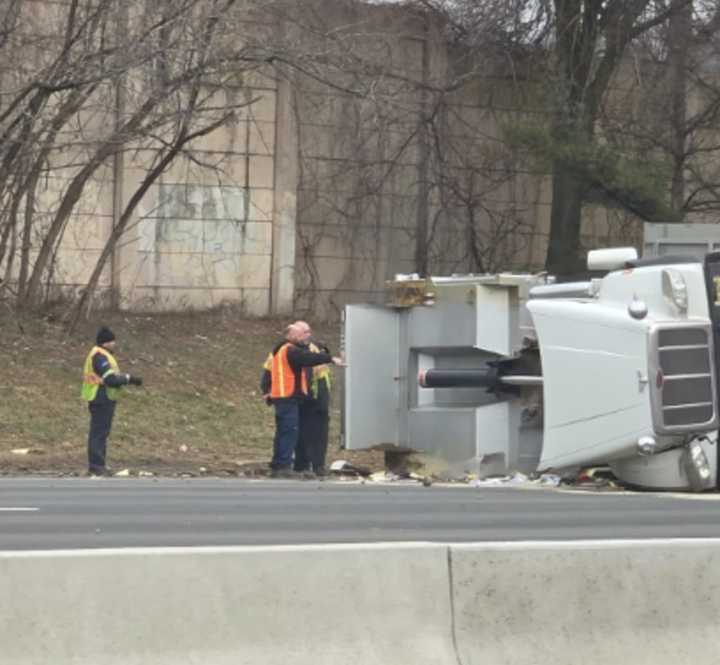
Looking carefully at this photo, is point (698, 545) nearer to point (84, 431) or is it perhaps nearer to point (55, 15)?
point (84, 431)

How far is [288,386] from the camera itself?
51.1 ft

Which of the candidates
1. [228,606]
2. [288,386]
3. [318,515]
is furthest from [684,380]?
[228,606]

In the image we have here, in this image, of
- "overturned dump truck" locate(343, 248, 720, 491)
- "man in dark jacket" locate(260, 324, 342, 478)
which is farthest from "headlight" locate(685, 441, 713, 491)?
"man in dark jacket" locate(260, 324, 342, 478)

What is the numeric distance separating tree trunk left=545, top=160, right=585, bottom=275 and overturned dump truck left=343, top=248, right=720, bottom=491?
11.5 m

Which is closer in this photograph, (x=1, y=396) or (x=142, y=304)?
(x=1, y=396)

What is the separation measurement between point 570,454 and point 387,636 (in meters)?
6.97

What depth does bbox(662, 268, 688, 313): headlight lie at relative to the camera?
484 inches

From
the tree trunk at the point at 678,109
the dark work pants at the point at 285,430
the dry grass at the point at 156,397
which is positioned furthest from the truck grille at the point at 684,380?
the tree trunk at the point at 678,109

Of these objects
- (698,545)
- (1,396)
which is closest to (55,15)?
(1,396)

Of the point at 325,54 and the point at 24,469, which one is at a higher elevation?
the point at 325,54

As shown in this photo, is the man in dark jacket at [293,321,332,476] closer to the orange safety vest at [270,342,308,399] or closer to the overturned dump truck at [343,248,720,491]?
the orange safety vest at [270,342,308,399]

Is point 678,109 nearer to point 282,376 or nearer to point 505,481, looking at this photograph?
point 282,376

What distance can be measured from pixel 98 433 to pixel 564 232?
42.6 feet

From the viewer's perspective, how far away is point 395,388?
603 inches
